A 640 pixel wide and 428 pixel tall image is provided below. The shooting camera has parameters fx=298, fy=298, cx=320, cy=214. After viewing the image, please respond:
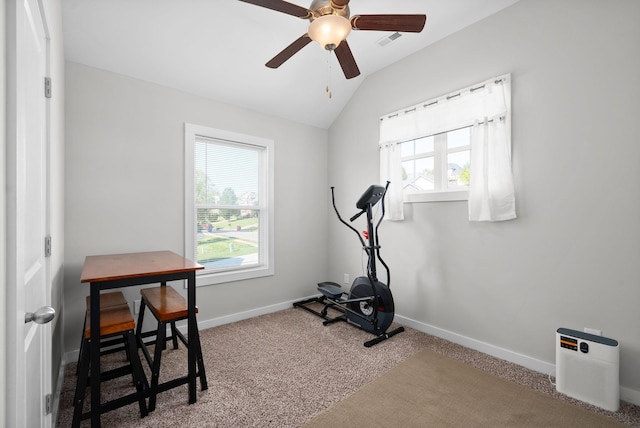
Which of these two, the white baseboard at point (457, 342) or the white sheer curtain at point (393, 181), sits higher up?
the white sheer curtain at point (393, 181)

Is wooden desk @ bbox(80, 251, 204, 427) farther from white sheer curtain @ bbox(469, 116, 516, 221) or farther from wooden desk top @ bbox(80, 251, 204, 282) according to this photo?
white sheer curtain @ bbox(469, 116, 516, 221)

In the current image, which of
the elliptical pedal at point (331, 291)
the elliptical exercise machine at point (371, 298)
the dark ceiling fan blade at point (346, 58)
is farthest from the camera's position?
the elliptical pedal at point (331, 291)

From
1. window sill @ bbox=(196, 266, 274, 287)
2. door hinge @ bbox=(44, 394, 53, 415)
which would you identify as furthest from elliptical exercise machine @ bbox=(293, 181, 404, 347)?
door hinge @ bbox=(44, 394, 53, 415)

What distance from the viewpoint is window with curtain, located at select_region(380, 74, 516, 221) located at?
2.43 meters

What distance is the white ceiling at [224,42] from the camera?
234cm

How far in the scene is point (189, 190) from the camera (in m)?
3.00

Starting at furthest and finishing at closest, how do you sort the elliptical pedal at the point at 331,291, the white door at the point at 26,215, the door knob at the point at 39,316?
1. the elliptical pedal at the point at 331,291
2. the door knob at the point at 39,316
3. the white door at the point at 26,215

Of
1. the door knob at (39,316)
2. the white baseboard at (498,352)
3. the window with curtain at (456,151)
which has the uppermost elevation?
the window with curtain at (456,151)

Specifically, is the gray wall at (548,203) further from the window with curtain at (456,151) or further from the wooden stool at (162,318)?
the wooden stool at (162,318)

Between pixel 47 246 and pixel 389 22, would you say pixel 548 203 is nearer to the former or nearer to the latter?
pixel 389 22

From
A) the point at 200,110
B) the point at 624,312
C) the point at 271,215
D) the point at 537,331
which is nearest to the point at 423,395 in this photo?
the point at 537,331

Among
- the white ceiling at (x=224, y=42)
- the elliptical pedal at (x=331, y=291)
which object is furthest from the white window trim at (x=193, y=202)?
the elliptical pedal at (x=331, y=291)

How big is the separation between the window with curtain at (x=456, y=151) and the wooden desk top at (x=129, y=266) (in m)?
2.13

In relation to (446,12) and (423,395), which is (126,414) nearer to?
(423,395)
